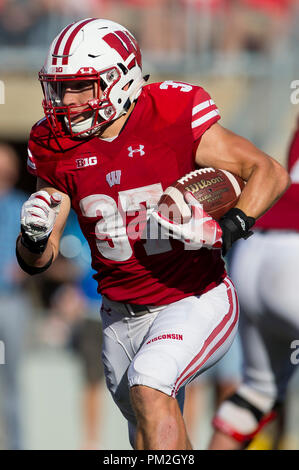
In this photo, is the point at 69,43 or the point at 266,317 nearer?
the point at 69,43

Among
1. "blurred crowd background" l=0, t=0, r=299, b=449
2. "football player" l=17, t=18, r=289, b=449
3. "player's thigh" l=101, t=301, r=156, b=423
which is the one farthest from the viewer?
"blurred crowd background" l=0, t=0, r=299, b=449

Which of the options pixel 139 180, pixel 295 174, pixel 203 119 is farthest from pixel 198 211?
pixel 295 174

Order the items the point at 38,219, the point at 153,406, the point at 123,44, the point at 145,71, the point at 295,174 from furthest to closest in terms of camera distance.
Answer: the point at 145,71
the point at 295,174
the point at 123,44
the point at 38,219
the point at 153,406

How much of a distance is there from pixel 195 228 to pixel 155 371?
23.2 inches

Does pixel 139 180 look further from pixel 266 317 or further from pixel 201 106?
pixel 266 317

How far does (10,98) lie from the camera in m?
9.92

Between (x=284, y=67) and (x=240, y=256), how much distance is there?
461cm

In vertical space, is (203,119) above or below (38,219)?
above

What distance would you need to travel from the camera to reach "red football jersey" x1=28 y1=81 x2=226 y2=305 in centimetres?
379

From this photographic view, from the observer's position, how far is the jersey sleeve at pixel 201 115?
12.4 ft

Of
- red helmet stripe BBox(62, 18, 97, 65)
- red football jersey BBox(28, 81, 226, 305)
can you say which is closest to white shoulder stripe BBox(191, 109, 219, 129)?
red football jersey BBox(28, 81, 226, 305)

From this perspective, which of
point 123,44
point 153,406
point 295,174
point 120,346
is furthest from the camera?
point 295,174

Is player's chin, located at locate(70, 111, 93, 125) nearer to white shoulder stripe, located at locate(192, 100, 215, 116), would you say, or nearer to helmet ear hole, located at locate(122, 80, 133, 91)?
helmet ear hole, located at locate(122, 80, 133, 91)

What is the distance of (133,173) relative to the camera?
3.77 meters
